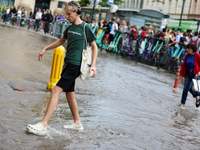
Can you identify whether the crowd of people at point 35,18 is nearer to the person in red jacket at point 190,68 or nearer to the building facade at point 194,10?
the person in red jacket at point 190,68

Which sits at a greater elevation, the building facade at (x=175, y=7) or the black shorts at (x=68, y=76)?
the building facade at (x=175, y=7)

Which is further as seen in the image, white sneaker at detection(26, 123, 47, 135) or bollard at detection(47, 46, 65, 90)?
bollard at detection(47, 46, 65, 90)

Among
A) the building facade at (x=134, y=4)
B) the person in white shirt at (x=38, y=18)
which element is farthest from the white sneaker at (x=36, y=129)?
the building facade at (x=134, y=4)

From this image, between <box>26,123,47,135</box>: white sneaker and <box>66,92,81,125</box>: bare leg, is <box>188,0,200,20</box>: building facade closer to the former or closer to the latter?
<box>66,92,81,125</box>: bare leg

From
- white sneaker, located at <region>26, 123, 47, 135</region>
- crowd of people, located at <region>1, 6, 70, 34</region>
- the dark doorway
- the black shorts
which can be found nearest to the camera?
white sneaker, located at <region>26, 123, 47, 135</region>

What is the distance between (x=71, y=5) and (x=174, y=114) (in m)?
3.95

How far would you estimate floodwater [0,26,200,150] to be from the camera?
168 inches

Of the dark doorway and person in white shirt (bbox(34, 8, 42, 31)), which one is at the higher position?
the dark doorway

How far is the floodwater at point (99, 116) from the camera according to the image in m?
4.26

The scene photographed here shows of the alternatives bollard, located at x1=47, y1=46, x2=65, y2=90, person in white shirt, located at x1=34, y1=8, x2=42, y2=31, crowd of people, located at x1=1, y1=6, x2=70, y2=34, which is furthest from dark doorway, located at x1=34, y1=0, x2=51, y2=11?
bollard, located at x1=47, y1=46, x2=65, y2=90

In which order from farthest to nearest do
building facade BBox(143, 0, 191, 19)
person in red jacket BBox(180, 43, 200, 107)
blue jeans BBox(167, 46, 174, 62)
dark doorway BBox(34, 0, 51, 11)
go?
building facade BBox(143, 0, 191, 19) → dark doorway BBox(34, 0, 51, 11) → blue jeans BBox(167, 46, 174, 62) → person in red jacket BBox(180, 43, 200, 107)

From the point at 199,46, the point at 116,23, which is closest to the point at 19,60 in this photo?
the point at 199,46

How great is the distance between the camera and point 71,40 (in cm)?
446

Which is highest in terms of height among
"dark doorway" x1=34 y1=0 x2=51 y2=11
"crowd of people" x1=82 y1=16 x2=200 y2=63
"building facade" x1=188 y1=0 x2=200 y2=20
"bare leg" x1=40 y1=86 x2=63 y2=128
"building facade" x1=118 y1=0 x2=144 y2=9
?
"building facade" x1=118 y1=0 x2=144 y2=9
